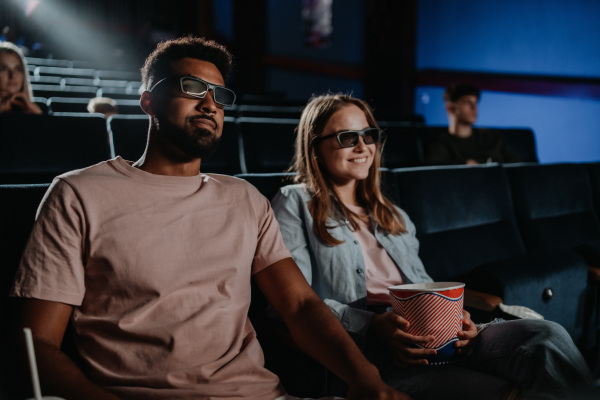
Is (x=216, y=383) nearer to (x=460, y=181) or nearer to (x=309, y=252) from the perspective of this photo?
(x=309, y=252)

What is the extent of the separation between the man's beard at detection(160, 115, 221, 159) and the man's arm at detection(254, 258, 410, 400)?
0.27 meters

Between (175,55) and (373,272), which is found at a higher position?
(175,55)

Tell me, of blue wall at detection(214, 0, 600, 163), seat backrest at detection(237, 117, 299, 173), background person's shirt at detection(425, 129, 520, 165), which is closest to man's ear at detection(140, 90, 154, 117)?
seat backrest at detection(237, 117, 299, 173)

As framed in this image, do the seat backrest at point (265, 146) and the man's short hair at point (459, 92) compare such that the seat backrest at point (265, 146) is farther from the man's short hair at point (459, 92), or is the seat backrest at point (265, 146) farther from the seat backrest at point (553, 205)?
the man's short hair at point (459, 92)

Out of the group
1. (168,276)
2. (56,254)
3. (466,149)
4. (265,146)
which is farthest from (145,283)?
(466,149)

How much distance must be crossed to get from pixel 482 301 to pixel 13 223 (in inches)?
41.7

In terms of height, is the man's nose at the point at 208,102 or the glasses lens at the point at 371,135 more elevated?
the man's nose at the point at 208,102

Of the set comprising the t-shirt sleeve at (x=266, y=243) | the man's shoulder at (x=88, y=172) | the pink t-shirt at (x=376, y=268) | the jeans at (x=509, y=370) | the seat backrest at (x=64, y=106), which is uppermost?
the seat backrest at (x=64, y=106)

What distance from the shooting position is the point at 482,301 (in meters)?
1.38

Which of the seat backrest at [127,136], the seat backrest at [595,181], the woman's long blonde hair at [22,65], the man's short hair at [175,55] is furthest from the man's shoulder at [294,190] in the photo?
the woman's long blonde hair at [22,65]

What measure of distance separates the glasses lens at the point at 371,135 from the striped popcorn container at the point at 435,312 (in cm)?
51

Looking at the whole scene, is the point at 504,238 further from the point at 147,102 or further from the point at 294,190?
the point at 147,102

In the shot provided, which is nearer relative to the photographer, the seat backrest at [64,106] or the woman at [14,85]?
the woman at [14,85]

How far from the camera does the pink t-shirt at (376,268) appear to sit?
1.37 metres
